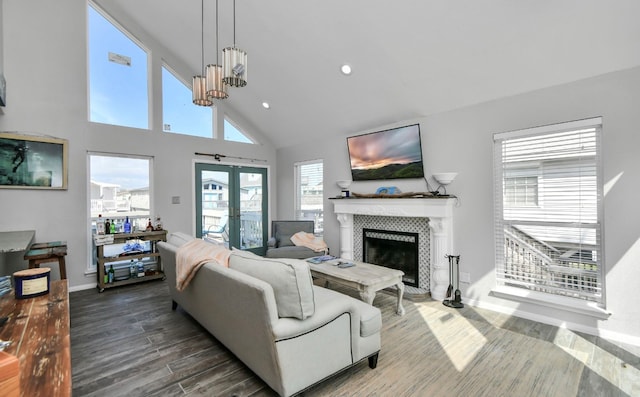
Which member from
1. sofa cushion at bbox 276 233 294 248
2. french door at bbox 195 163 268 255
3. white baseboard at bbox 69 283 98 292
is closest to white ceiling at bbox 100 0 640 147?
french door at bbox 195 163 268 255

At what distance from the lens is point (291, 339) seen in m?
1.86

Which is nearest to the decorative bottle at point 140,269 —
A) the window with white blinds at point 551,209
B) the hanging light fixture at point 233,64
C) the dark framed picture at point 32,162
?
the dark framed picture at point 32,162

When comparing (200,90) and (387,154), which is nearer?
(200,90)

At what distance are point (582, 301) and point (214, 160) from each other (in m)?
5.72

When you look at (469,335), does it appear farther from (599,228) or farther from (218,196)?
(218,196)

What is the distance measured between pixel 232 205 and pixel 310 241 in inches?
72.9

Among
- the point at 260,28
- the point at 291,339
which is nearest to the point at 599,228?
the point at 291,339

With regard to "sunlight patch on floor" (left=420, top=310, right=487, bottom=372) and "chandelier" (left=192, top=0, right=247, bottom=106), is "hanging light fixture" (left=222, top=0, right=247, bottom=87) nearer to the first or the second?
"chandelier" (left=192, top=0, right=247, bottom=106)

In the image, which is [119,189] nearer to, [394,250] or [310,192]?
[310,192]

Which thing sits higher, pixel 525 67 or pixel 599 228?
pixel 525 67

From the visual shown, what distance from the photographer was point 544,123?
320 cm

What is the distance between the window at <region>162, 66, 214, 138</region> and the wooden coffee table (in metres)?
3.58

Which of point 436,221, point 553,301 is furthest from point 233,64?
point 553,301

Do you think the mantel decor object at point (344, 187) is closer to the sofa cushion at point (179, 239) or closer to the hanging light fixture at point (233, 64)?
the sofa cushion at point (179, 239)
